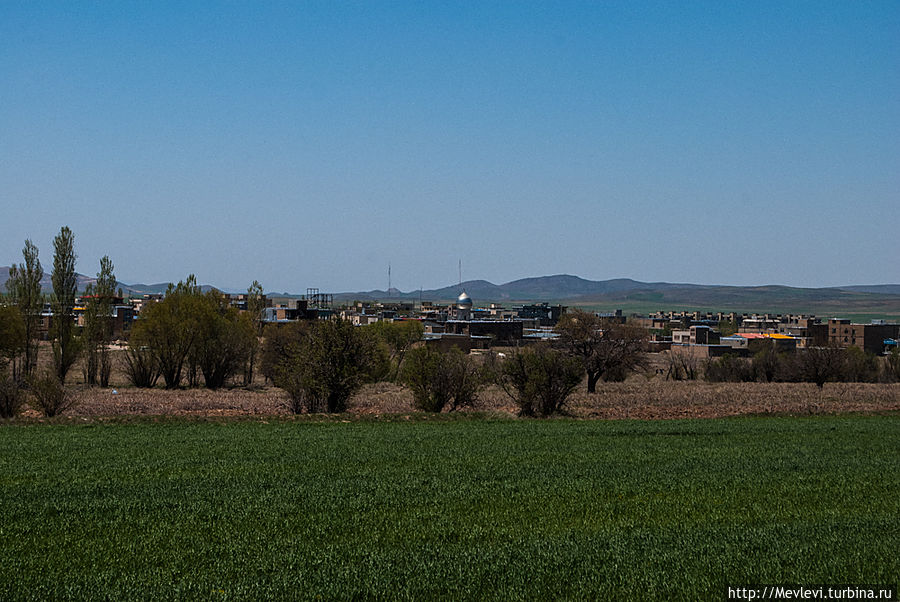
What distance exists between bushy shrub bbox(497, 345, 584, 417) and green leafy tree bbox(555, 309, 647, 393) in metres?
17.5

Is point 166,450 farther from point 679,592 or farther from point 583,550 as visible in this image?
point 679,592

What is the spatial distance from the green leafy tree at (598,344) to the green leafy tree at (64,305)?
33.8 metres

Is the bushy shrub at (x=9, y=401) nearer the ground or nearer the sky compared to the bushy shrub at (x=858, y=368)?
nearer the sky

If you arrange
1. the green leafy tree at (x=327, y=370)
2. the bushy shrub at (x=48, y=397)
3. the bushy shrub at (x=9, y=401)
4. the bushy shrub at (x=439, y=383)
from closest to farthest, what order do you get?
the bushy shrub at (x=9, y=401), the bushy shrub at (x=48, y=397), the green leafy tree at (x=327, y=370), the bushy shrub at (x=439, y=383)

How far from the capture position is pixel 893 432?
27.3 metres

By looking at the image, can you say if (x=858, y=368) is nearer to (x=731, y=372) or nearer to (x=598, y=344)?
(x=731, y=372)

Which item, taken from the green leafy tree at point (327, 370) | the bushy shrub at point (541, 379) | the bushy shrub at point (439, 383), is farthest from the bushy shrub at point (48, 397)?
the bushy shrub at point (541, 379)

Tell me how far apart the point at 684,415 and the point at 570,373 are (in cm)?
560

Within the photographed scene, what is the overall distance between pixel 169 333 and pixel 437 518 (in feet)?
159

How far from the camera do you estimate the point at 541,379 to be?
118 feet

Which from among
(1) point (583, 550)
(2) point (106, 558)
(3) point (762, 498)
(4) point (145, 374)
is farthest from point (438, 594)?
(4) point (145, 374)

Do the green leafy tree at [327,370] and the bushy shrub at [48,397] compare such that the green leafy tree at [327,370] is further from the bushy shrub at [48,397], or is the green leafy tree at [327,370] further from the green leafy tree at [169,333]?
the green leafy tree at [169,333]

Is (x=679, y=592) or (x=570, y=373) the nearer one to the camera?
(x=679, y=592)

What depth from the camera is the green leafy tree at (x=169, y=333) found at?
2221 inches
